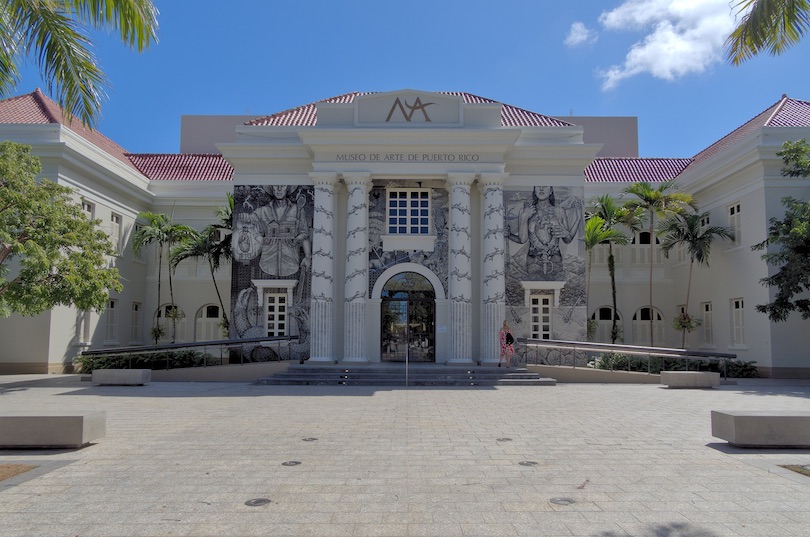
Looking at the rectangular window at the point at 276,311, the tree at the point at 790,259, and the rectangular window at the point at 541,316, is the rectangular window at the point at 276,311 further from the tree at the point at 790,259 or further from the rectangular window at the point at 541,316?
the tree at the point at 790,259

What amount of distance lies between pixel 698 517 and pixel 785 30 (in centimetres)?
692

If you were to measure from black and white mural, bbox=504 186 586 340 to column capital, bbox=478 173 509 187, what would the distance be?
3.86ft

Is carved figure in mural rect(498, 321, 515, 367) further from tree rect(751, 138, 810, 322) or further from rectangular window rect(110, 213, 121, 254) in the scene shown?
rectangular window rect(110, 213, 121, 254)

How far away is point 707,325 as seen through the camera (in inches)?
1022

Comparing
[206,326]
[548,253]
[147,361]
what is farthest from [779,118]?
[206,326]

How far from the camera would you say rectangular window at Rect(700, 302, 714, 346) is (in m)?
25.5

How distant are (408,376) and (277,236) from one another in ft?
25.2

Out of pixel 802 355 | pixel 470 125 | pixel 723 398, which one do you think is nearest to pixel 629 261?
pixel 802 355

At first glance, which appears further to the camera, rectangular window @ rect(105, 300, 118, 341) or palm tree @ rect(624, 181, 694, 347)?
rectangular window @ rect(105, 300, 118, 341)

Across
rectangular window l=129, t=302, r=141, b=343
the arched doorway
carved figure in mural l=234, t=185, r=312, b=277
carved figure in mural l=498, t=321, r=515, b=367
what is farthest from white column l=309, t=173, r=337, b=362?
rectangular window l=129, t=302, r=141, b=343

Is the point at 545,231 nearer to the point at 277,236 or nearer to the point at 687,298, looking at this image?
the point at 687,298

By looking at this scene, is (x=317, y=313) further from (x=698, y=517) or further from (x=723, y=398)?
(x=698, y=517)

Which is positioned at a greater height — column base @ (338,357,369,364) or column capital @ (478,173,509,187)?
column capital @ (478,173,509,187)

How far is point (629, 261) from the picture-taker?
28.6 meters
